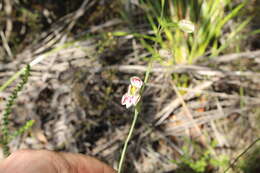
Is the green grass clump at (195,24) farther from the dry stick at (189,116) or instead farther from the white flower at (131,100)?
the white flower at (131,100)

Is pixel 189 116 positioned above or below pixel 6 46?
below

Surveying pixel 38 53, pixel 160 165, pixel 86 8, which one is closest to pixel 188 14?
pixel 86 8

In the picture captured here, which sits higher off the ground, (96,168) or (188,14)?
(188,14)

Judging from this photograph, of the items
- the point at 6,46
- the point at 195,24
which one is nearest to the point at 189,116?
the point at 195,24

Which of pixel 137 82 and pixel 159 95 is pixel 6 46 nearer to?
pixel 159 95

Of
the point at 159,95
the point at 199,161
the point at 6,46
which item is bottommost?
the point at 199,161

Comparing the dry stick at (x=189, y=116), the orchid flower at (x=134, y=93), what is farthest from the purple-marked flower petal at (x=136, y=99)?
the dry stick at (x=189, y=116)

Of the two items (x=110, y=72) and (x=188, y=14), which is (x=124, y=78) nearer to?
(x=110, y=72)

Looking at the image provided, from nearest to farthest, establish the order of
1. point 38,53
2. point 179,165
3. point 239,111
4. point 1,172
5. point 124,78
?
point 1,172 → point 179,165 → point 239,111 → point 124,78 → point 38,53

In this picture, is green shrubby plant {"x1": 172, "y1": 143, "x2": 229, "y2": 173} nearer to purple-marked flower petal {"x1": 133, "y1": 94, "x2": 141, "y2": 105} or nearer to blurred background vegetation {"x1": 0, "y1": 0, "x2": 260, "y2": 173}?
blurred background vegetation {"x1": 0, "y1": 0, "x2": 260, "y2": 173}
